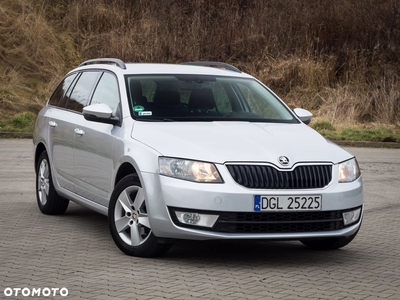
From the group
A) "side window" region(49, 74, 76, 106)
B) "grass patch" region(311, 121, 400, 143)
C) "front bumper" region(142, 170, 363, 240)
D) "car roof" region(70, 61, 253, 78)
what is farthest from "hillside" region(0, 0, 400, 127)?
"front bumper" region(142, 170, 363, 240)

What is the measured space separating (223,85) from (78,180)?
5.48ft

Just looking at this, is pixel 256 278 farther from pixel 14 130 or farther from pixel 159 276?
pixel 14 130

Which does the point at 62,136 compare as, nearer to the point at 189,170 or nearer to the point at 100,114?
the point at 100,114

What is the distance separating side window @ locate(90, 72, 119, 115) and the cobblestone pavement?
1248 mm

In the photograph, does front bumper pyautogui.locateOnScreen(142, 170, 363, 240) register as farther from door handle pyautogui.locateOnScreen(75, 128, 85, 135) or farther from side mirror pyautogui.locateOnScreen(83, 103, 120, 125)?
door handle pyautogui.locateOnScreen(75, 128, 85, 135)

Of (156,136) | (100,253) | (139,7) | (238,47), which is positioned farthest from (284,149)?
(139,7)

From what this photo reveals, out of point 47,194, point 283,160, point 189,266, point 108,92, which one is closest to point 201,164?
point 283,160

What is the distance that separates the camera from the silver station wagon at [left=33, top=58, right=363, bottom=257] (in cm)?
743

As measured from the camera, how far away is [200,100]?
8891 mm

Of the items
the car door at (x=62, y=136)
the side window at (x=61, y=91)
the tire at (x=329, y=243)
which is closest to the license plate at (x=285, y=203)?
the tire at (x=329, y=243)

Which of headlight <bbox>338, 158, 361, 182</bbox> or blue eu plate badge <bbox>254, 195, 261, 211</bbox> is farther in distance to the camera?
headlight <bbox>338, 158, 361, 182</bbox>

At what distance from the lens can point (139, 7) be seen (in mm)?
34812

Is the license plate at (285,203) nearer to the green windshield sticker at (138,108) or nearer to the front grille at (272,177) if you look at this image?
the front grille at (272,177)
